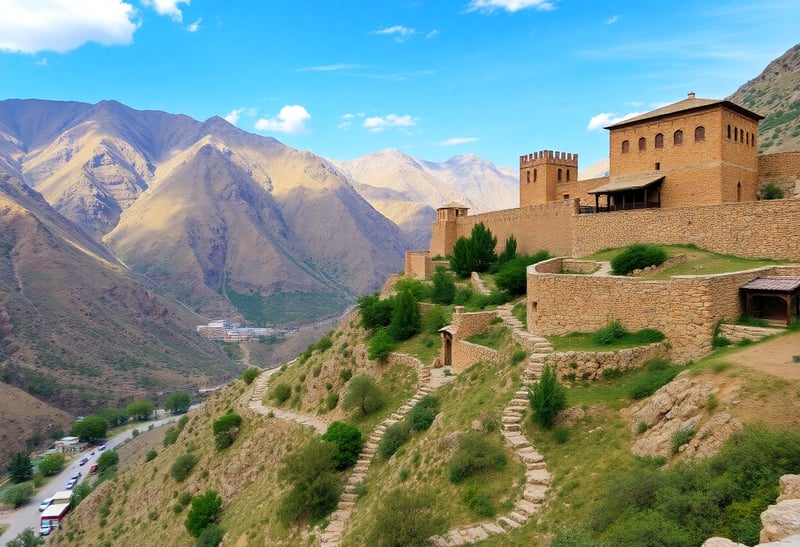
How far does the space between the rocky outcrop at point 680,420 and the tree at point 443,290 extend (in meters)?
18.4

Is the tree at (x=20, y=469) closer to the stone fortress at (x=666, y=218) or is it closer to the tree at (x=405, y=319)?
the tree at (x=405, y=319)

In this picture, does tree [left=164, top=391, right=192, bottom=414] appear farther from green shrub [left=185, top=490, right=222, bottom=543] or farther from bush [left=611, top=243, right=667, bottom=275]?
bush [left=611, top=243, right=667, bottom=275]

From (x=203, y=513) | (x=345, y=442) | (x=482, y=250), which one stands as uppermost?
(x=482, y=250)

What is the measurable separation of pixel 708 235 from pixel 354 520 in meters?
17.4

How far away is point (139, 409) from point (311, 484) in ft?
243

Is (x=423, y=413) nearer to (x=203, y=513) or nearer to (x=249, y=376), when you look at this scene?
(x=203, y=513)

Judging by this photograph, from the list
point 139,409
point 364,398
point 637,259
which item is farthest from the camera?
point 139,409

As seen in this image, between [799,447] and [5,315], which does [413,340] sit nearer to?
[799,447]

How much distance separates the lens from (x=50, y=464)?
216 feet

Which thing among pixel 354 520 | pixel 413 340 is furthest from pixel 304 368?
pixel 354 520

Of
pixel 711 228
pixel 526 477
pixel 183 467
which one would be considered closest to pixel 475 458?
pixel 526 477

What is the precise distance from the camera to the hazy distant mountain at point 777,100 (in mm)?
47541

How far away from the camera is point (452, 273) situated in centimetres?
3700

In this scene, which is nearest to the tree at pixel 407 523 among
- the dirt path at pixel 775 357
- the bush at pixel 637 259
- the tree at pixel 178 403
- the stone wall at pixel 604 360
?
the stone wall at pixel 604 360
